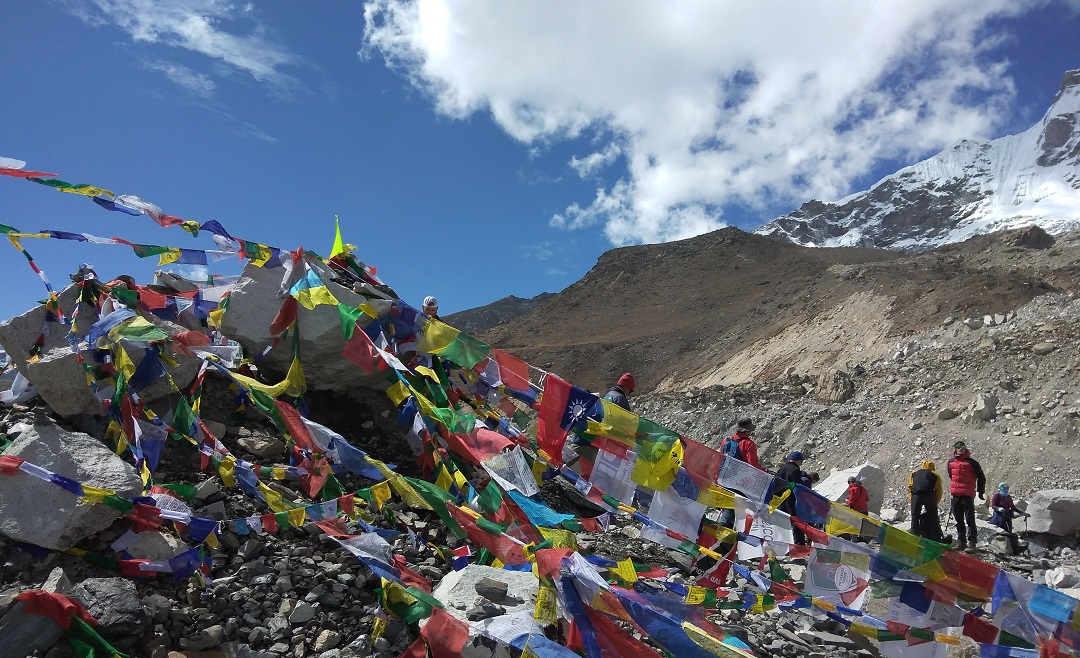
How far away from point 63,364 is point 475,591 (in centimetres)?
445

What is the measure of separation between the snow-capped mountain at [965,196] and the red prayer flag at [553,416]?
4210 inches

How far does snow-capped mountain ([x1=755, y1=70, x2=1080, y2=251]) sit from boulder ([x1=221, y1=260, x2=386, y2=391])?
106 metres

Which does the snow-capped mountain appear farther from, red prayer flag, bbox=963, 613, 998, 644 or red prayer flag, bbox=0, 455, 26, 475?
red prayer flag, bbox=0, 455, 26, 475

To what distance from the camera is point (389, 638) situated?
4332 mm

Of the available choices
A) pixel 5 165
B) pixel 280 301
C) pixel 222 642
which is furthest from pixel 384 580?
pixel 5 165

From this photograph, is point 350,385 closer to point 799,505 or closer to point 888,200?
point 799,505

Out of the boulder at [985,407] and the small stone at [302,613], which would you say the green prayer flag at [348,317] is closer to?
the small stone at [302,613]

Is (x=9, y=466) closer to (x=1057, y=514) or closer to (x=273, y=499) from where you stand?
(x=273, y=499)

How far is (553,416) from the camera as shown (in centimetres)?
572

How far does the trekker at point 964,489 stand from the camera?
27.6 feet

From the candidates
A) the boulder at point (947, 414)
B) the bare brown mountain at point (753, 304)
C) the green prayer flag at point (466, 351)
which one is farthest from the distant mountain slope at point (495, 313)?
the green prayer flag at point (466, 351)

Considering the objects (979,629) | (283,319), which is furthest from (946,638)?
(283,319)

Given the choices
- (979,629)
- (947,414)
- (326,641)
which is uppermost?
(947,414)

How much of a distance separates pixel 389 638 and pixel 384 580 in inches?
14.7
